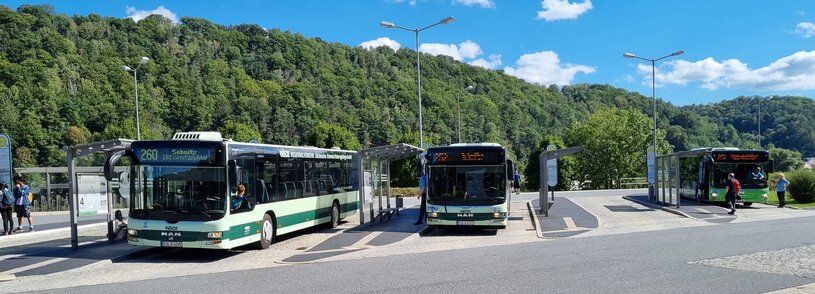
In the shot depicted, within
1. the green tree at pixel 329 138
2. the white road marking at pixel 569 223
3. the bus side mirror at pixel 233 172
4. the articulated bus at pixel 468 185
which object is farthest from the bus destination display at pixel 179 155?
the green tree at pixel 329 138

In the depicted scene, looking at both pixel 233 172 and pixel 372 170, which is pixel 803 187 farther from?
pixel 233 172

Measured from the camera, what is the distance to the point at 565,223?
19344 millimetres

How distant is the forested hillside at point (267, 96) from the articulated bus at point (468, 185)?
5010 centimetres

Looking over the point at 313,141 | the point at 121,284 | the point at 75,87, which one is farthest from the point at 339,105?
the point at 121,284

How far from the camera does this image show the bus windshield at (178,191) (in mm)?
12297

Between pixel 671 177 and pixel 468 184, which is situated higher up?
pixel 468 184

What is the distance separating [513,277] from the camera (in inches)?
382

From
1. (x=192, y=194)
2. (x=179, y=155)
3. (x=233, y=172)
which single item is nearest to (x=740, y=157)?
(x=233, y=172)

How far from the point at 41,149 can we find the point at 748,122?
115495 mm

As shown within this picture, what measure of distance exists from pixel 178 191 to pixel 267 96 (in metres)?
77.1

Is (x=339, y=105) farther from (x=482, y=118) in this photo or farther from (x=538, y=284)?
(x=538, y=284)

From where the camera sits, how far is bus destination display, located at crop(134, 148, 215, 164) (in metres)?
12.4

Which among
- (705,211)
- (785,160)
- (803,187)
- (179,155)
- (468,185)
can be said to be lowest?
(705,211)

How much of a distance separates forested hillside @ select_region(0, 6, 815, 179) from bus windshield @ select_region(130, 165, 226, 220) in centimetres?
5617
